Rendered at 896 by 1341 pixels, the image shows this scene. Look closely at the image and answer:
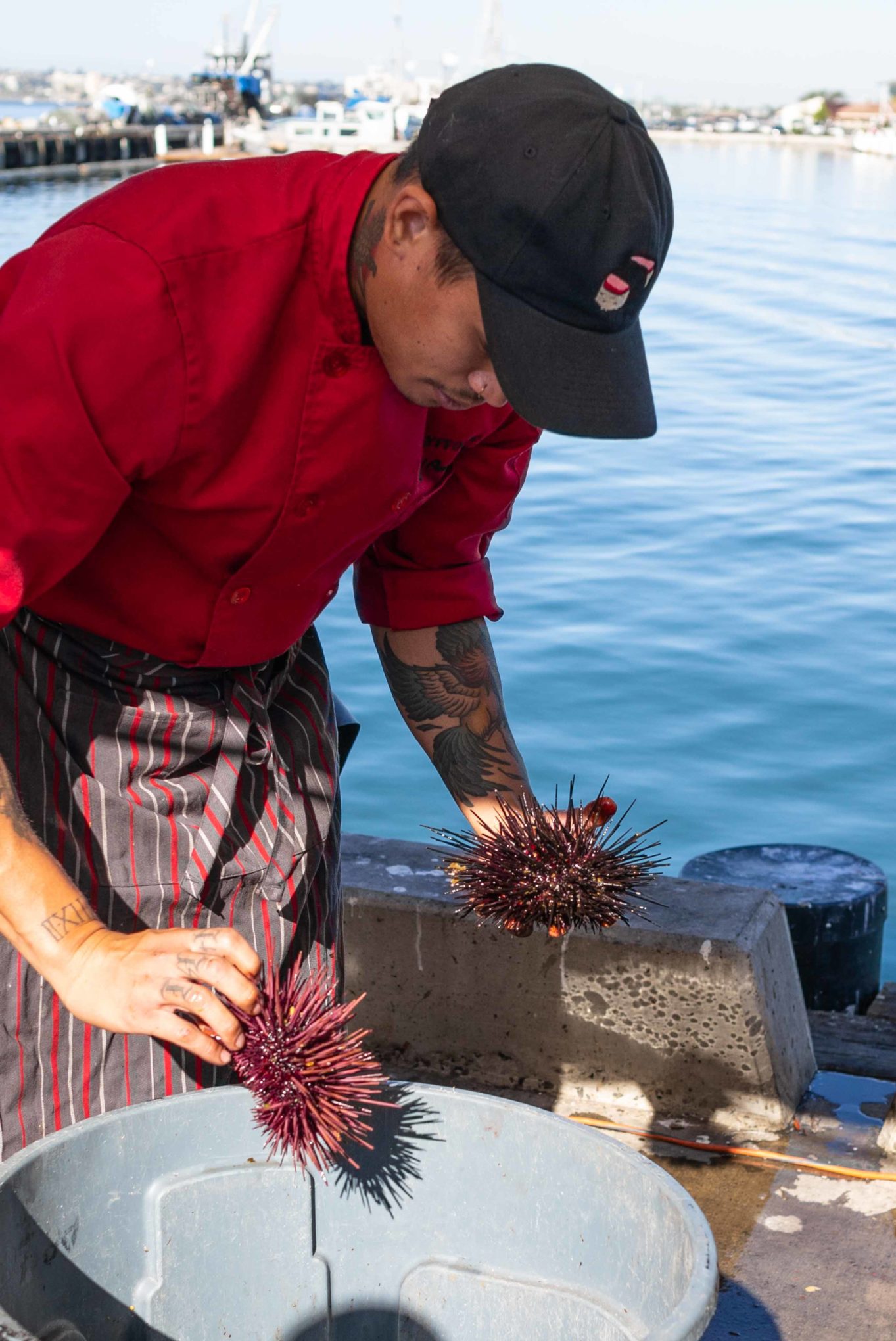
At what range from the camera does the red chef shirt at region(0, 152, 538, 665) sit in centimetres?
152

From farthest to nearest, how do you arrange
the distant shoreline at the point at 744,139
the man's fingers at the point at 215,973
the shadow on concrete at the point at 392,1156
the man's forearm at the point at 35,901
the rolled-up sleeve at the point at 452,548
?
the distant shoreline at the point at 744,139, the rolled-up sleeve at the point at 452,548, the shadow on concrete at the point at 392,1156, the man's forearm at the point at 35,901, the man's fingers at the point at 215,973

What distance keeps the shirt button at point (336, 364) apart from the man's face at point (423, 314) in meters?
0.04

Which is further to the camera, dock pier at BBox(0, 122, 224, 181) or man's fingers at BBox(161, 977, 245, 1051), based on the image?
dock pier at BBox(0, 122, 224, 181)

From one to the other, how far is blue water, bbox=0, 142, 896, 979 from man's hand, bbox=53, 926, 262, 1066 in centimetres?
602

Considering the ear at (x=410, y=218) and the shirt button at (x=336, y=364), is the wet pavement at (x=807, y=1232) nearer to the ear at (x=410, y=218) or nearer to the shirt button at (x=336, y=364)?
the shirt button at (x=336, y=364)

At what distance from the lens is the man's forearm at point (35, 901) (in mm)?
1528

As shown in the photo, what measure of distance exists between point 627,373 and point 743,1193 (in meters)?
1.98

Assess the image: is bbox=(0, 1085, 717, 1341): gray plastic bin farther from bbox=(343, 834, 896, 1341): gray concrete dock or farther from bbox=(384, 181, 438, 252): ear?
bbox=(343, 834, 896, 1341): gray concrete dock

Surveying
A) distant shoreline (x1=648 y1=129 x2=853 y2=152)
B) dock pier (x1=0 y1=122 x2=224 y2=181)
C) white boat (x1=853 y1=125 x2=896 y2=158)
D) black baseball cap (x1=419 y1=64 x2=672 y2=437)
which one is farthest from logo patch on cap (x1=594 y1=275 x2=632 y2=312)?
distant shoreline (x1=648 y1=129 x2=853 y2=152)

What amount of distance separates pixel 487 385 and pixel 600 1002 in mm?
1919

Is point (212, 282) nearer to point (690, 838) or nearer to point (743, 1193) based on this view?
point (743, 1193)

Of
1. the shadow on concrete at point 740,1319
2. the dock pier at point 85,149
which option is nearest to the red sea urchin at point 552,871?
the shadow on concrete at point 740,1319

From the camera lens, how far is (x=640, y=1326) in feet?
4.96

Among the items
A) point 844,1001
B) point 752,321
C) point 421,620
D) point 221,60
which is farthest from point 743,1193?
point 221,60
